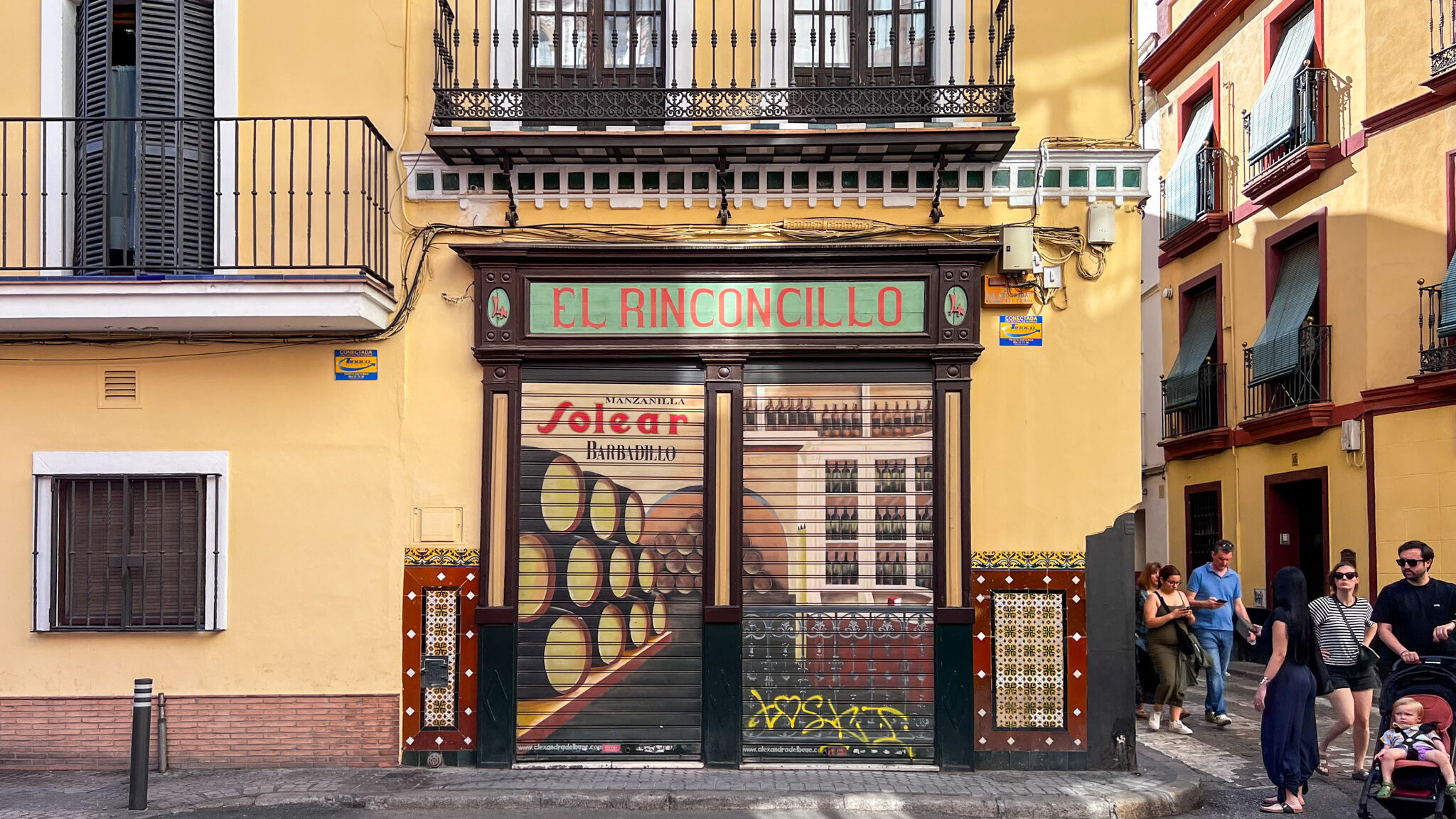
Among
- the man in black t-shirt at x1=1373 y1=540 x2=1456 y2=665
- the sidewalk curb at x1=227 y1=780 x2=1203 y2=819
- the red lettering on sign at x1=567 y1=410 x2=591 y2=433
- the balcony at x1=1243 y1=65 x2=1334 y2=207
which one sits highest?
the balcony at x1=1243 y1=65 x2=1334 y2=207

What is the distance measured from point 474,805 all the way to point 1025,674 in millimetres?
4162

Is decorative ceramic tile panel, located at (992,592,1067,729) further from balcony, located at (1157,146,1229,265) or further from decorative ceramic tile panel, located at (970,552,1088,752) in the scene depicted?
balcony, located at (1157,146,1229,265)

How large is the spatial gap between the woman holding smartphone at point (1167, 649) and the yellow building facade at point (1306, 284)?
208 cm

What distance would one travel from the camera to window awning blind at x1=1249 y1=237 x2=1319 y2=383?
1673 cm

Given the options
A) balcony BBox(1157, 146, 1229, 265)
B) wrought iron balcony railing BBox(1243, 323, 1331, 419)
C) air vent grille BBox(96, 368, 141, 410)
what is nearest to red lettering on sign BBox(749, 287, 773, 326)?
air vent grille BBox(96, 368, 141, 410)

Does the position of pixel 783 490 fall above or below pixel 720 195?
below

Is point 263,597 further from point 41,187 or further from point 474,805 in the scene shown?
point 41,187

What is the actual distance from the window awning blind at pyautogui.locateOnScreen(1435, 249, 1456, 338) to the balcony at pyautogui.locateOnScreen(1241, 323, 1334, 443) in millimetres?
2382

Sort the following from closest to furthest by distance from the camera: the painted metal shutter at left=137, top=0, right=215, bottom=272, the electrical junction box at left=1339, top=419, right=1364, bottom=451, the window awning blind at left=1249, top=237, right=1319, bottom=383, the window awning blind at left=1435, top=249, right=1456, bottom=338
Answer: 1. the painted metal shutter at left=137, top=0, right=215, bottom=272
2. the window awning blind at left=1435, top=249, right=1456, bottom=338
3. the electrical junction box at left=1339, top=419, right=1364, bottom=451
4. the window awning blind at left=1249, top=237, right=1319, bottom=383

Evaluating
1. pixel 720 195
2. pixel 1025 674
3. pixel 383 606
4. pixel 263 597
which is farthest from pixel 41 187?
pixel 1025 674

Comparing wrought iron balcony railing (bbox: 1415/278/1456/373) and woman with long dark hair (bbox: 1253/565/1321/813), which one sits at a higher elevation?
wrought iron balcony railing (bbox: 1415/278/1456/373)

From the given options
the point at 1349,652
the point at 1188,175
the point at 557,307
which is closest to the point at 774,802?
the point at 557,307

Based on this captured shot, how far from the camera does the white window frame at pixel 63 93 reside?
9.72 metres

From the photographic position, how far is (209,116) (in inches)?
384
